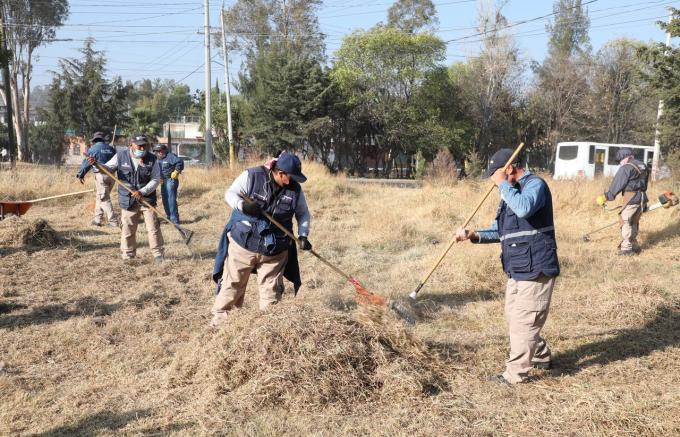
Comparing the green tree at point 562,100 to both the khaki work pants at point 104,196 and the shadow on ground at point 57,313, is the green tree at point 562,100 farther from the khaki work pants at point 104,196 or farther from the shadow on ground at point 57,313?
the shadow on ground at point 57,313

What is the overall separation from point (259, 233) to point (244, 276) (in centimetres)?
39

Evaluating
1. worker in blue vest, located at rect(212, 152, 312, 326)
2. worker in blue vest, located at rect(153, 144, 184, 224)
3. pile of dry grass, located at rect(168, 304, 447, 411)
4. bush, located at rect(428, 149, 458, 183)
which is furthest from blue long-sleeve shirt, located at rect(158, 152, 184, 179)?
bush, located at rect(428, 149, 458, 183)

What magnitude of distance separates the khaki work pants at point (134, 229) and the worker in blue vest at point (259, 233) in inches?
130

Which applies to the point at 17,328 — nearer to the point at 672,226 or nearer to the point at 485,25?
the point at 672,226

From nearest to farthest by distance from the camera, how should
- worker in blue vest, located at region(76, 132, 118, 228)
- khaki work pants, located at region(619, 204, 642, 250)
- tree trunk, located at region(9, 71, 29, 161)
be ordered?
khaki work pants, located at region(619, 204, 642, 250)
worker in blue vest, located at region(76, 132, 118, 228)
tree trunk, located at region(9, 71, 29, 161)

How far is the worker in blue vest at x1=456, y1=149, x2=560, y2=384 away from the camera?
3961 mm

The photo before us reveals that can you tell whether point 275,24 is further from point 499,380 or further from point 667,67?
point 499,380

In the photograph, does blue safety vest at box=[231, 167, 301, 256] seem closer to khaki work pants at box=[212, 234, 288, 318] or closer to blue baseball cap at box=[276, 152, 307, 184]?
khaki work pants at box=[212, 234, 288, 318]

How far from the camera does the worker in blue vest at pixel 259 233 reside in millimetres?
4578

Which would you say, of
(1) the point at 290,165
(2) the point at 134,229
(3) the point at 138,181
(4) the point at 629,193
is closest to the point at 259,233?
(1) the point at 290,165

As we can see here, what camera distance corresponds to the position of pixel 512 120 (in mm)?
36844

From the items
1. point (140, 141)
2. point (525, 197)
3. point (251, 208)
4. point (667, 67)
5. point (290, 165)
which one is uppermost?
point (667, 67)

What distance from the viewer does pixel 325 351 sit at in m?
3.77

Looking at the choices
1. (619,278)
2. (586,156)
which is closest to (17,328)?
(619,278)
